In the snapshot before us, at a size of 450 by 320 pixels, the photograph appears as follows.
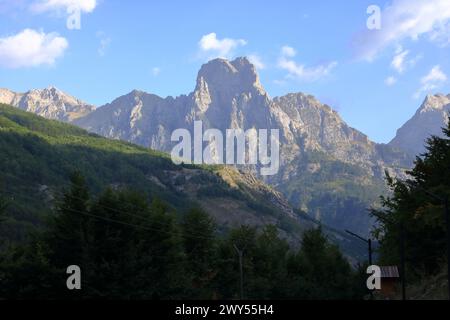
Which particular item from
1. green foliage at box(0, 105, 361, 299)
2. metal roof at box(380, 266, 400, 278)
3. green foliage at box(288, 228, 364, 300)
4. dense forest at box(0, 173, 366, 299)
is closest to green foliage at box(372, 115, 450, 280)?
metal roof at box(380, 266, 400, 278)

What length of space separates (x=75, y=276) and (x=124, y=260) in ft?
20.3

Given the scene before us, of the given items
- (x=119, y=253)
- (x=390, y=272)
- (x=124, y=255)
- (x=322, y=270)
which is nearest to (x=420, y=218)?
(x=390, y=272)

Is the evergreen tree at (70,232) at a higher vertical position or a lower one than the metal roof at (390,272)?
higher

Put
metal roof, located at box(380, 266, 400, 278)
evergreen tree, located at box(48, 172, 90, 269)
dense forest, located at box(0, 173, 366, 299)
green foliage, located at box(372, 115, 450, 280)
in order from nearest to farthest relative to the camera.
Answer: dense forest, located at box(0, 173, 366, 299) → green foliage, located at box(372, 115, 450, 280) → evergreen tree, located at box(48, 172, 90, 269) → metal roof, located at box(380, 266, 400, 278)

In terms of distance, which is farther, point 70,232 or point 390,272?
point 390,272

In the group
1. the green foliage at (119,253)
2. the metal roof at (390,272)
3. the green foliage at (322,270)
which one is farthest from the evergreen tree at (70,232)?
the green foliage at (322,270)

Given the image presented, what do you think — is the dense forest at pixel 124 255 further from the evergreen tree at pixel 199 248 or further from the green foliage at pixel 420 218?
the green foliage at pixel 420 218

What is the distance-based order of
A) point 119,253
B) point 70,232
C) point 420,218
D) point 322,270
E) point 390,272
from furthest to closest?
point 322,270, point 390,272, point 119,253, point 70,232, point 420,218

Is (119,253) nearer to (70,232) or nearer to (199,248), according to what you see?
(70,232)

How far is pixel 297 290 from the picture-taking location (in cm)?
8806

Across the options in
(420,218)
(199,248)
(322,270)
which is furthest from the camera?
(322,270)

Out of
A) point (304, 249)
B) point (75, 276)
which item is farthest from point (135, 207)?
point (304, 249)

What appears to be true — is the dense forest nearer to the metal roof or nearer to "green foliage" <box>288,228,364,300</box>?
"green foliage" <box>288,228,364,300</box>
